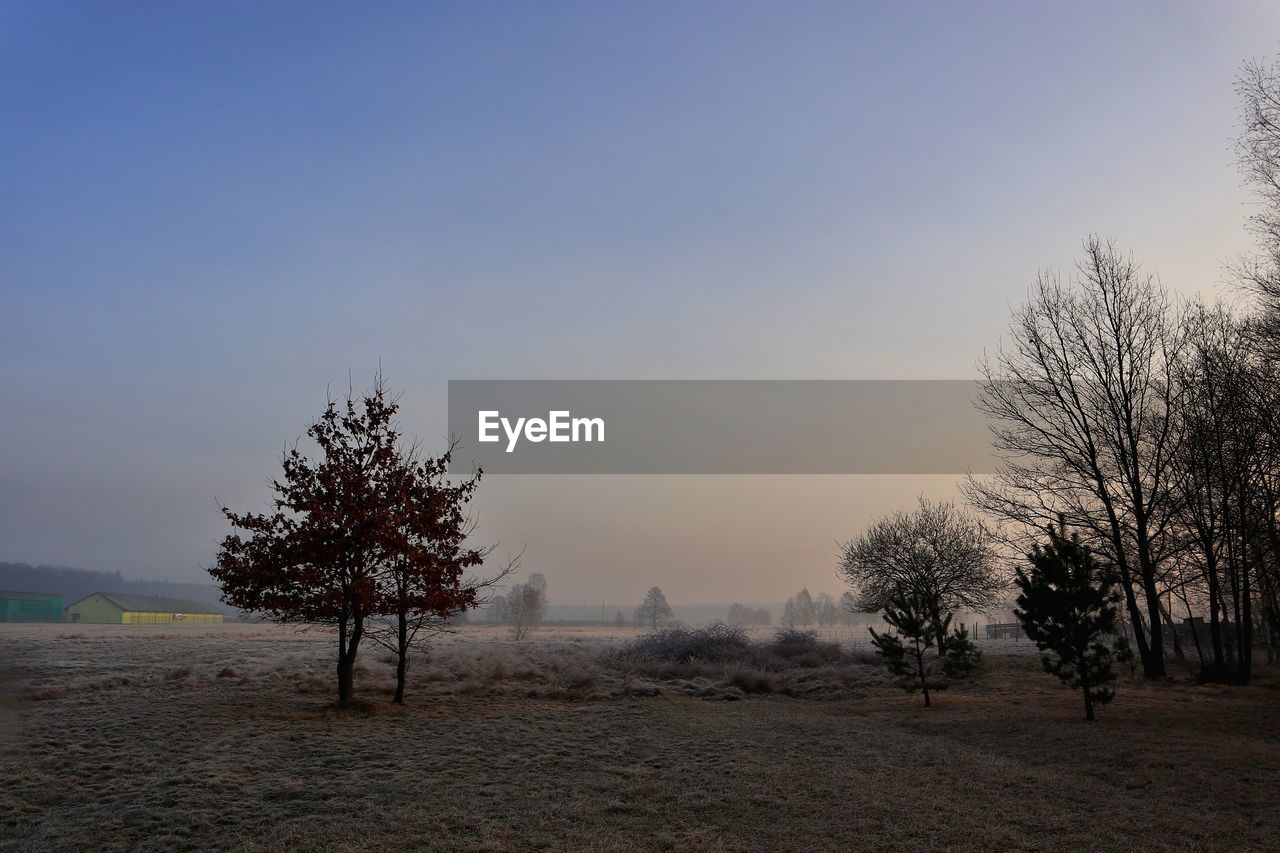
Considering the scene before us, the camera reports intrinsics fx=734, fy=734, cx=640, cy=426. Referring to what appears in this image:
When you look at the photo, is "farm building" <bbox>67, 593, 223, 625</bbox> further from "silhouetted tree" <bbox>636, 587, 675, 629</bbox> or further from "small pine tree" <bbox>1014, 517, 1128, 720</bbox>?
"small pine tree" <bbox>1014, 517, 1128, 720</bbox>

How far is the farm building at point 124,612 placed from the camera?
283ft

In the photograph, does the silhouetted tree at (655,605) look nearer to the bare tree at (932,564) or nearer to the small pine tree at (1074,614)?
the bare tree at (932,564)

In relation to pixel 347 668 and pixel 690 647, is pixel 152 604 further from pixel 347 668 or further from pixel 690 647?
pixel 347 668

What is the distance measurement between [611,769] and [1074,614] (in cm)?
1034

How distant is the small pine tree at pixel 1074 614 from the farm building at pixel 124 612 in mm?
97229

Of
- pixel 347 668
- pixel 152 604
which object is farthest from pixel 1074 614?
pixel 152 604

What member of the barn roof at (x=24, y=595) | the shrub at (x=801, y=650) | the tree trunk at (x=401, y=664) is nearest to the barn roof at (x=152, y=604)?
the barn roof at (x=24, y=595)

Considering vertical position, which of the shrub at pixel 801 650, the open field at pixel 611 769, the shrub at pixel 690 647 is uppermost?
the open field at pixel 611 769

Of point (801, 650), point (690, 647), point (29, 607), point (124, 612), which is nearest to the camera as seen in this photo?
point (690, 647)

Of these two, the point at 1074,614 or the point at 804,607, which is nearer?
the point at 1074,614

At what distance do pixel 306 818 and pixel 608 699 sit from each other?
41.6 ft

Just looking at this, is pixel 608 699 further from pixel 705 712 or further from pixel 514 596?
pixel 514 596

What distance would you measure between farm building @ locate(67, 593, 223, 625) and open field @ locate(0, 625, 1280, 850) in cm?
8055

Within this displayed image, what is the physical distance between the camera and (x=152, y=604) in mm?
95812
